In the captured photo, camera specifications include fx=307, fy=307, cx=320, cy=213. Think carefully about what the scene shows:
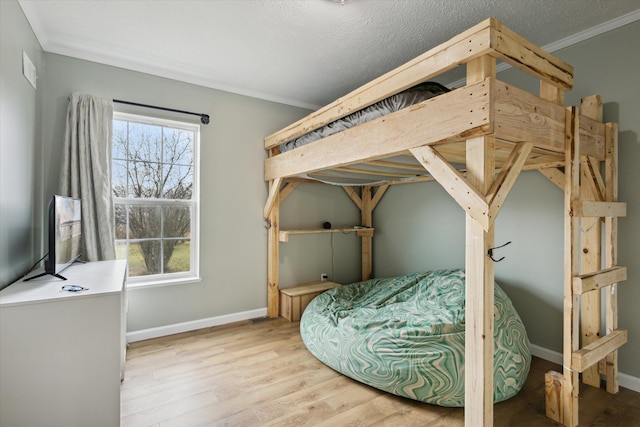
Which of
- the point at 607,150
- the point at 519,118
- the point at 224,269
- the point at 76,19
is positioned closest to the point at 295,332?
the point at 224,269

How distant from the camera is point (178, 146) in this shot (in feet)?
10.1

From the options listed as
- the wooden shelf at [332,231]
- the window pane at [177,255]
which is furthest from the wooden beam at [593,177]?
the window pane at [177,255]

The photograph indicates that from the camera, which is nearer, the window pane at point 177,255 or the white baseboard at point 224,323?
the white baseboard at point 224,323

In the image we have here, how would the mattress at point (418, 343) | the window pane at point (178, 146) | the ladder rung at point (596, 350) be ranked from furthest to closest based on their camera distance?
1. the window pane at point (178, 146)
2. the mattress at point (418, 343)
3. the ladder rung at point (596, 350)

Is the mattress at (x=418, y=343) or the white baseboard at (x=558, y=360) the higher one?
the mattress at (x=418, y=343)

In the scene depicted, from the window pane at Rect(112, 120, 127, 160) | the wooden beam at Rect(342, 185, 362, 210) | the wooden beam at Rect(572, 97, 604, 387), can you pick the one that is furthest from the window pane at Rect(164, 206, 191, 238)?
the wooden beam at Rect(572, 97, 604, 387)

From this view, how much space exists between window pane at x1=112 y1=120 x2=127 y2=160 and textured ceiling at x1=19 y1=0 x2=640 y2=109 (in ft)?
1.69

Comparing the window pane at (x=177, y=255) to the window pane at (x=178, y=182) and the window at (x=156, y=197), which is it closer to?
the window at (x=156, y=197)

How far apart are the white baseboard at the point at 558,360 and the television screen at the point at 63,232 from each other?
3.49 metres

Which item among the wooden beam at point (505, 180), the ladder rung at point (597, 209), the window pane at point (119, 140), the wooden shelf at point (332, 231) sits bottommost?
the wooden shelf at point (332, 231)

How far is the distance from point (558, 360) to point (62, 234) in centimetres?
364

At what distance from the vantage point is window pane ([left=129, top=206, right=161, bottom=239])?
2.87 meters

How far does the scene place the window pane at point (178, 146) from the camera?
3.03 meters

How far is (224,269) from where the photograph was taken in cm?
325
